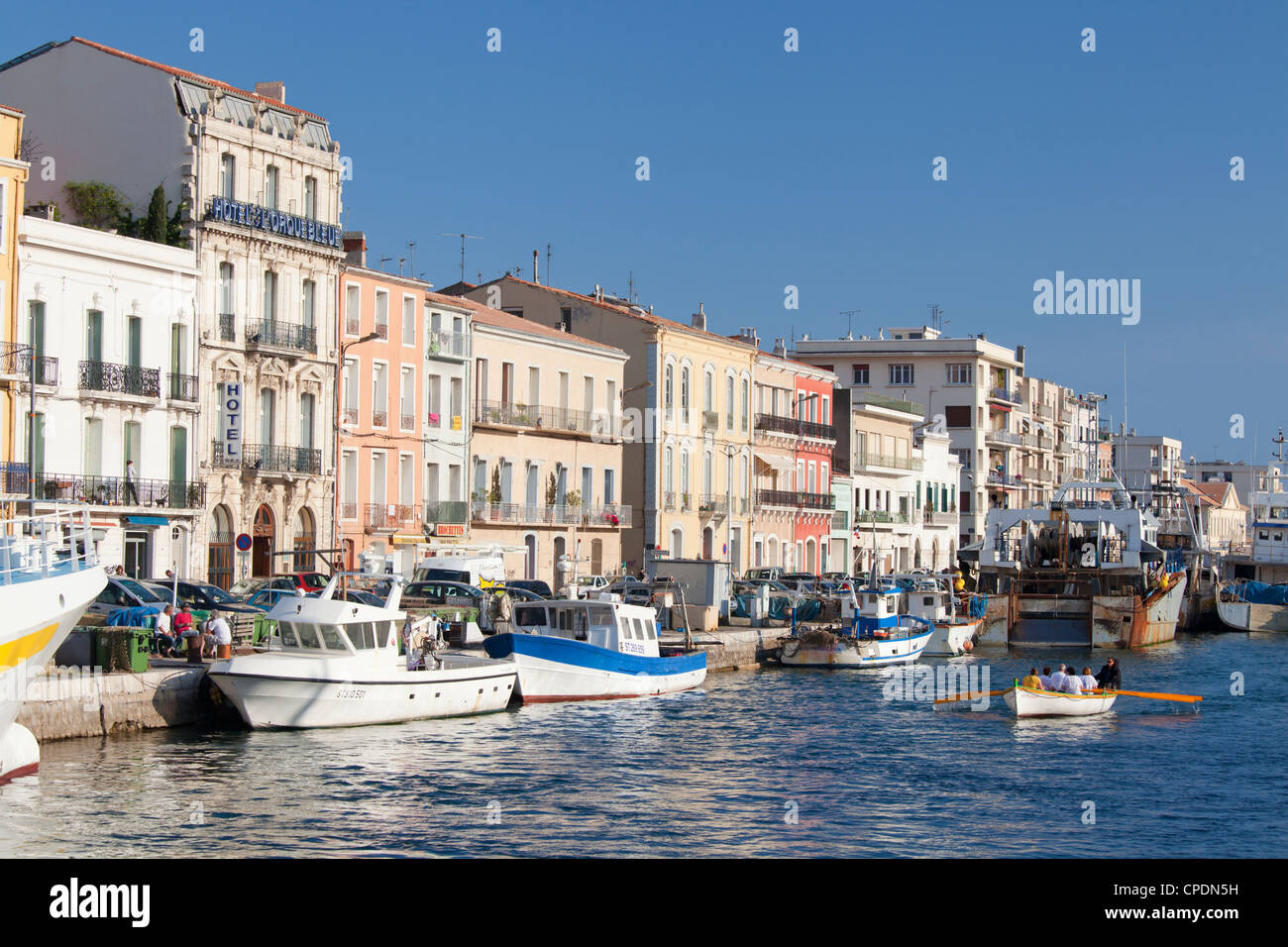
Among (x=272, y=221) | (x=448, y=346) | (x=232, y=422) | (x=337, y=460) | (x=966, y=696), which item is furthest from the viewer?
(x=448, y=346)

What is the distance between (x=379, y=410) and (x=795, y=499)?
3277 cm

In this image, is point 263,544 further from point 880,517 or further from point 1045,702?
point 880,517

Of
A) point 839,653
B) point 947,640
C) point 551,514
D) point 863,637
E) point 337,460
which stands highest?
point 337,460

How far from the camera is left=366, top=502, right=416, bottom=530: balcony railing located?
55625mm

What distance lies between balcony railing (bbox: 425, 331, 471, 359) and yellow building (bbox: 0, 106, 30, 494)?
17766 mm

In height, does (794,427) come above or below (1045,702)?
above

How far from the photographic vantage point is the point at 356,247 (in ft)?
190

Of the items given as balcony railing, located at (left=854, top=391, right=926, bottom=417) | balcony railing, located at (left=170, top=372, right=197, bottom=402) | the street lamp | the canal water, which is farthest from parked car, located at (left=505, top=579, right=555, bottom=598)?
balcony railing, located at (left=854, top=391, right=926, bottom=417)

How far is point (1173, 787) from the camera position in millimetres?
26391

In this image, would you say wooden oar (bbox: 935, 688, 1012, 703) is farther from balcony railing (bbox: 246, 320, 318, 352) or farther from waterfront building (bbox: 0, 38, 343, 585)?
balcony railing (bbox: 246, 320, 318, 352)

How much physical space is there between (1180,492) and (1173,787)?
65739 millimetres

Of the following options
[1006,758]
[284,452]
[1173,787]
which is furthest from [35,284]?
[1173,787]

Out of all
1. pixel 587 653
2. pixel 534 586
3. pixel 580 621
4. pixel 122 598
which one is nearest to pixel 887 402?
pixel 534 586
